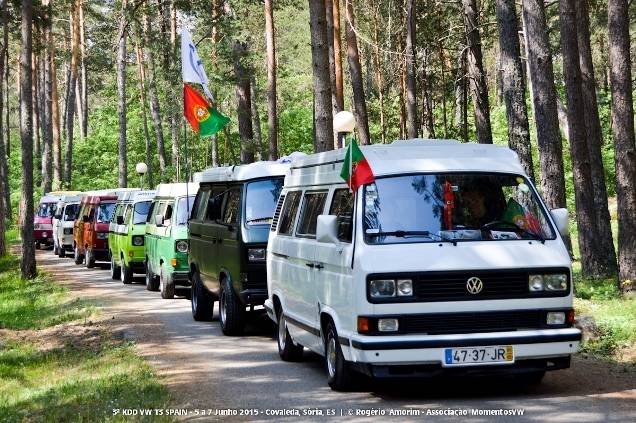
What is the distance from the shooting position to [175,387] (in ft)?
36.3

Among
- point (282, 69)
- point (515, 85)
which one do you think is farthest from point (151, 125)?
point (515, 85)

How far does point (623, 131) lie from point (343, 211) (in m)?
8.38

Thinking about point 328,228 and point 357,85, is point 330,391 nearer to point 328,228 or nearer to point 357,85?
point 328,228

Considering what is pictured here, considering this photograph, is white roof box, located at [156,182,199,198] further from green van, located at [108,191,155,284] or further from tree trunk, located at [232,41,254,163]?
tree trunk, located at [232,41,254,163]

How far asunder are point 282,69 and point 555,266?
5556cm

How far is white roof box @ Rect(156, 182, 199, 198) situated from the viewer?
835 inches

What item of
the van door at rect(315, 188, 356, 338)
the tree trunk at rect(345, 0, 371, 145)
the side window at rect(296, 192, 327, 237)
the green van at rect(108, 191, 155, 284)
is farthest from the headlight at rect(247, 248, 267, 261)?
the tree trunk at rect(345, 0, 371, 145)

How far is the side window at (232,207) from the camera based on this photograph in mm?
15367

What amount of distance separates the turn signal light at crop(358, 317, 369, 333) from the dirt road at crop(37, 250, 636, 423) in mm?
674

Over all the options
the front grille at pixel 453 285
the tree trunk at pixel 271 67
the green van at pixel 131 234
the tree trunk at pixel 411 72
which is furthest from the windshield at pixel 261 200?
the tree trunk at pixel 271 67

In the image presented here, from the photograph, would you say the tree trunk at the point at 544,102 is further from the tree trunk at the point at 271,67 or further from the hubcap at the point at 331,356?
the tree trunk at the point at 271,67

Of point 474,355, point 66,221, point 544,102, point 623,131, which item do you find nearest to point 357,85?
point 66,221

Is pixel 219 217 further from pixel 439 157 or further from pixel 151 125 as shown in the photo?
pixel 151 125

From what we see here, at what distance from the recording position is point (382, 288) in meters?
9.40
